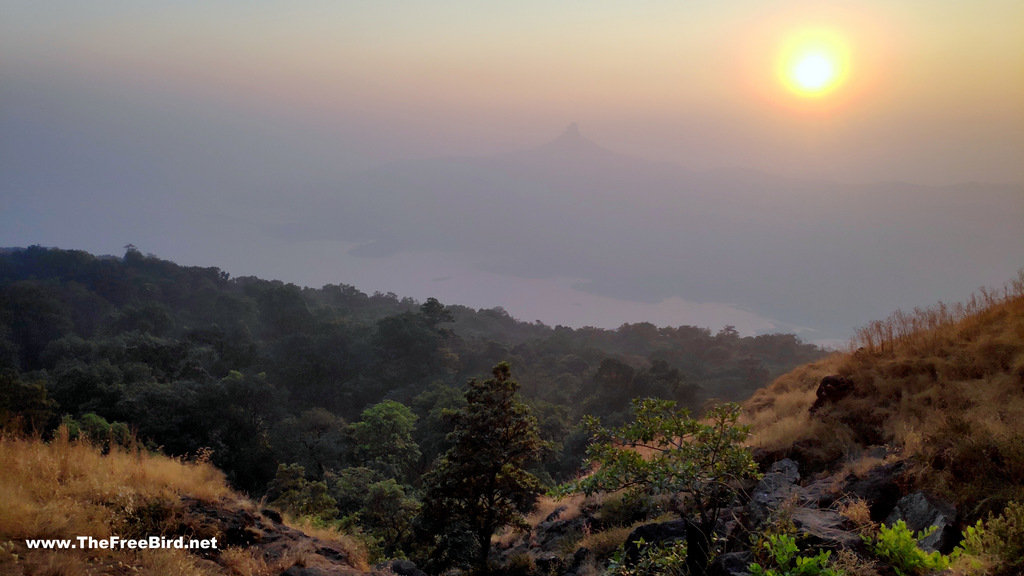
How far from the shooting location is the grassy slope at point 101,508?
6.14 m

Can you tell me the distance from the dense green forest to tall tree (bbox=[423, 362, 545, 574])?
93 centimetres

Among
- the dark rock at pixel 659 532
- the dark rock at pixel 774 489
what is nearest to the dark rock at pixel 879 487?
the dark rock at pixel 774 489

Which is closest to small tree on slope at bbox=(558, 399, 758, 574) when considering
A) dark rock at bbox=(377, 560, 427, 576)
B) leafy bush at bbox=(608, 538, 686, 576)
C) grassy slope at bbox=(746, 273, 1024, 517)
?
leafy bush at bbox=(608, 538, 686, 576)

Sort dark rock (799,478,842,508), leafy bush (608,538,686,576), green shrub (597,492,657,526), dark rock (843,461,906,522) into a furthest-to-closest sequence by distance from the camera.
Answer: green shrub (597,492,657,526), dark rock (799,478,842,508), dark rock (843,461,906,522), leafy bush (608,538,686,576)

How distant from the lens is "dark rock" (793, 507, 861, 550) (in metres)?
5.59

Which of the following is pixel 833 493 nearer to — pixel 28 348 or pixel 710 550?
pixel 710 550

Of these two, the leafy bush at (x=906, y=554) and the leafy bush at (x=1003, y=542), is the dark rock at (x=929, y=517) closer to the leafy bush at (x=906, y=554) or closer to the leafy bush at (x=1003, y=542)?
the leafy bush at (x=1003, y=542)

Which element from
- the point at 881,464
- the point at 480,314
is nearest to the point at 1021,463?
the point at 881,464

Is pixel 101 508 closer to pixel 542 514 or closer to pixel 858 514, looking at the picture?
pixel 858 514

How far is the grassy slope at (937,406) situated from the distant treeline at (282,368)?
10.0m

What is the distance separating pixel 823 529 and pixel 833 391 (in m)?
6.59

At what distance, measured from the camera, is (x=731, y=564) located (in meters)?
5.88

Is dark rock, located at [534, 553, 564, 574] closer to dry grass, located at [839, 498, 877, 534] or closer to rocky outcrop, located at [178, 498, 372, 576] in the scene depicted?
rocky outcrop, located at [178, 498, 372, 576]

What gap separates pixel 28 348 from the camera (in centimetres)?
4803
